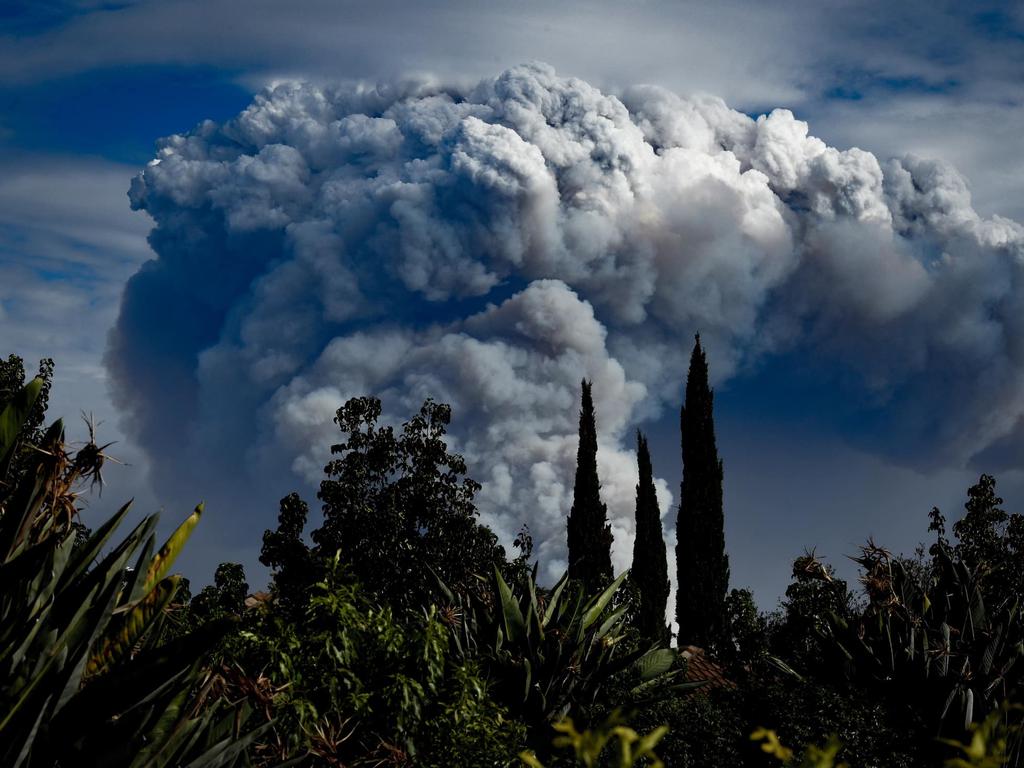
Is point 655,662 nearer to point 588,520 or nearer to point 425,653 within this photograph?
point 425,653

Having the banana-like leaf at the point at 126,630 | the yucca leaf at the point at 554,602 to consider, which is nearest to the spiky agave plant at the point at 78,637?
the banana-like leaf at the point at 126,630

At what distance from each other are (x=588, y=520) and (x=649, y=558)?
231 cm

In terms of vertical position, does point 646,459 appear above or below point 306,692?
above

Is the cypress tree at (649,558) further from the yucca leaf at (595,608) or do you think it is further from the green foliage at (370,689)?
the green foliage at (370,689)

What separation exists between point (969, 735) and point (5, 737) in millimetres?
9648

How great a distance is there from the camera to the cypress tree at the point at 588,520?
99.2 feet

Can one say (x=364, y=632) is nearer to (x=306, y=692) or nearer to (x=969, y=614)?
(x=306, y=692)

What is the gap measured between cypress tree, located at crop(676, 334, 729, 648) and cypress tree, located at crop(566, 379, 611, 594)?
6.96 feet

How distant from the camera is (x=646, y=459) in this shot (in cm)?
3331

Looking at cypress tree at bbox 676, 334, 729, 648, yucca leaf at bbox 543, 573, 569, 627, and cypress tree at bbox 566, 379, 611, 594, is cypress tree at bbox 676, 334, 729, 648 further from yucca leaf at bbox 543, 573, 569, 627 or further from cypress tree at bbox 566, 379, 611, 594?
yucca leaf at bbox 543, 573, 569, 627

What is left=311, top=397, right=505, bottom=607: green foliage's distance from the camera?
18875 millimetres

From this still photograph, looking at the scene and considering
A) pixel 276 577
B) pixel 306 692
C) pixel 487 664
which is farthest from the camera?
pixel 276 577

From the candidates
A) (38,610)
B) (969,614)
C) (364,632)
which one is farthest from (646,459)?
(38,610)

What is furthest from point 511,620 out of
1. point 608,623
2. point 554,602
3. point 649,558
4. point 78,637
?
point 649,558
